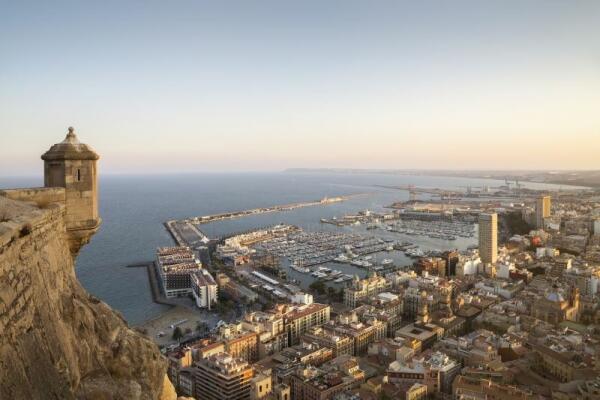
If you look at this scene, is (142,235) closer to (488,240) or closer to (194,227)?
(194,227)

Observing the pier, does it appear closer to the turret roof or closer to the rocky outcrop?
the turret roof

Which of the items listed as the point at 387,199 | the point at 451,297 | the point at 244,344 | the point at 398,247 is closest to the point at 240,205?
the point at 387,199

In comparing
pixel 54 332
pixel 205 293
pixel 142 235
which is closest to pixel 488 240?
pixel 205 293

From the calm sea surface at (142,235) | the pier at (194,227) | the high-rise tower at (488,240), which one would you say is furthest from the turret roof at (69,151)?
the pier at (194,227)

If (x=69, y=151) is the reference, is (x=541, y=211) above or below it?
below

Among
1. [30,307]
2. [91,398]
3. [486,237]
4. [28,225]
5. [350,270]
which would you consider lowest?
[350,270]

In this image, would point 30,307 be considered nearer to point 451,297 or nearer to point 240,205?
point 451,297
